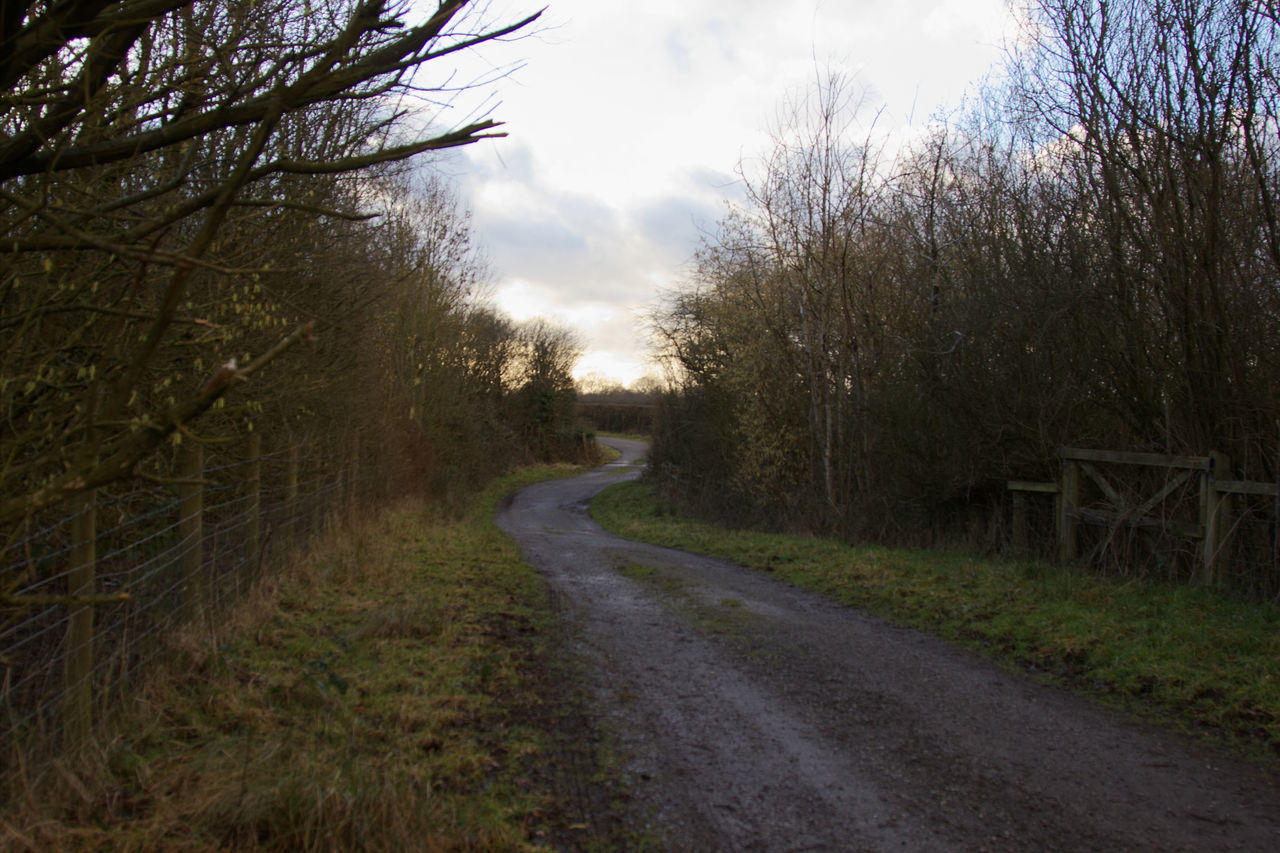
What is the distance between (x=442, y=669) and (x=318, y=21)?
4.65m

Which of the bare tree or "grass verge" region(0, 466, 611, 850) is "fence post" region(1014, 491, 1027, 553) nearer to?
"grass verge" region(0, 466, 611, 850)

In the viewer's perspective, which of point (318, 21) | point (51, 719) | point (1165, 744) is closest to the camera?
point (51, 719)

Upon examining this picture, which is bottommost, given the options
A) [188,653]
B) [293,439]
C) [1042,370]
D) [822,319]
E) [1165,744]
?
[1165,744]

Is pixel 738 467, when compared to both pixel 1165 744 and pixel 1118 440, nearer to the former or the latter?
pixel 1118 440

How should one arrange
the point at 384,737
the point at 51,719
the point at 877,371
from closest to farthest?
1. the point at 51,719
2. the point at 384,737
3. the point at 877,371

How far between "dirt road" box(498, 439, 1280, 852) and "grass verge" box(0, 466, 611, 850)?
0.67 meters

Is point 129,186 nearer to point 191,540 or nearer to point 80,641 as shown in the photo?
point 191,540

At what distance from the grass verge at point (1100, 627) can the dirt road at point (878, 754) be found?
0.47 metres

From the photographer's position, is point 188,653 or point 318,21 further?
point 318,21

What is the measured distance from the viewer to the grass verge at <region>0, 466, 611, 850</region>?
11.1 ft

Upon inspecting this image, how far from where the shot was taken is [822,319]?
17578 millimetres

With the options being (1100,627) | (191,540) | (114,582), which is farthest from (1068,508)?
(114,582)

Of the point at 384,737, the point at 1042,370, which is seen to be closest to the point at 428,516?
the point at 1042,370

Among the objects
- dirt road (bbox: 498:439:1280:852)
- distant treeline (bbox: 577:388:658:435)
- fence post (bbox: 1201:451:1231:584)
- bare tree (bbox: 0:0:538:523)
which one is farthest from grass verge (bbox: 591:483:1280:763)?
distant treeline (bbox: 577:388:658:435)
